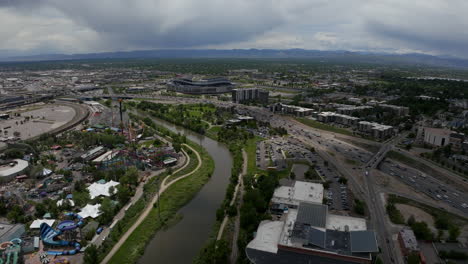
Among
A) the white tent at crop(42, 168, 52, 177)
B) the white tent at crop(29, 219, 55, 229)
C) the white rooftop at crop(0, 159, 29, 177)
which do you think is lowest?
the white tent at crop(29, 219, 55, 229)

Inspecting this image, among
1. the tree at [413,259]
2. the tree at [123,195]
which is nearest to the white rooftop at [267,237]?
the tree at [413,259]

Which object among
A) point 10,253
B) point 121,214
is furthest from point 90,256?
point 121,214

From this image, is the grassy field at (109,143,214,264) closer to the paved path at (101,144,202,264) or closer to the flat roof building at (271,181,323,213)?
the paved path at (101,144,202,264)

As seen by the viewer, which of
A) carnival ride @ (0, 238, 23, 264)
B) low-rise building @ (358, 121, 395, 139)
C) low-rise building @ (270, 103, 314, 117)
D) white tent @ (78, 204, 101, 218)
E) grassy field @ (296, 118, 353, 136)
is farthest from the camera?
low-rise building @ (270, 103, 314, 117)

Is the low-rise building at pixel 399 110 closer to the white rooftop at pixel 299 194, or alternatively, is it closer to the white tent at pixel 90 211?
Answer: the white rooftop at pixel 299 194

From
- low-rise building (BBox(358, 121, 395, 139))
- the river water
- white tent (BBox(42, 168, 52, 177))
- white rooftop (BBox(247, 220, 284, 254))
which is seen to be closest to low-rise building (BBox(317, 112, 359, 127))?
low-rise building (BBox(358, 121, 395, 139))
